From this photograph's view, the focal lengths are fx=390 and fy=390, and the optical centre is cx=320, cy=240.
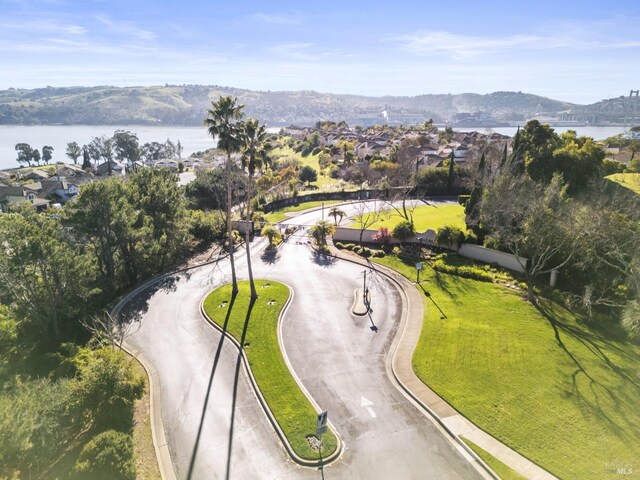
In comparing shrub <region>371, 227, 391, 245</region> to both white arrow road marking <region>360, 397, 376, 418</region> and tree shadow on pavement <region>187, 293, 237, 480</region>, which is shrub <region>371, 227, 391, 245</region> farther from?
white arrow road marking <region>360, 397, 376, 418</region>

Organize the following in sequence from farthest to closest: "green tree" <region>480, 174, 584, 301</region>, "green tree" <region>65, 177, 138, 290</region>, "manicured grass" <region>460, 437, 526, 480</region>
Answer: "green tree" <region>65, 177, 138, 290</region>
"green tree" <region>480, 174, 584, 301</region>
"manicured grass" <region>460, 437, 526, 480</region>

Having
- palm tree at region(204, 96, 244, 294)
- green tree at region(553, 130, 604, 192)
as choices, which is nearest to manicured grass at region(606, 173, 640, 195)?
green tree at region(553, 130, 604, 192)

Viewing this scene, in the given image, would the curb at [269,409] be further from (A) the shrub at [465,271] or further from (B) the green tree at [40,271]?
(A) the shrub at [465,271]

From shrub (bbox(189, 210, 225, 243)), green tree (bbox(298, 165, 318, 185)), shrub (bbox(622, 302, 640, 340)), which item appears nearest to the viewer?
shrub (bbox(622, 302, 640, 340))

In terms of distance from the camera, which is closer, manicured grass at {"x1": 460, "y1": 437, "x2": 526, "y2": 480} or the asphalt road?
manicured grass at {"x1": 460, "y1": 437, "x2": 526, "y2": 480}

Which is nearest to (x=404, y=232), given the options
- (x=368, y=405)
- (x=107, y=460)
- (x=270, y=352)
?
(x=270, y=352)

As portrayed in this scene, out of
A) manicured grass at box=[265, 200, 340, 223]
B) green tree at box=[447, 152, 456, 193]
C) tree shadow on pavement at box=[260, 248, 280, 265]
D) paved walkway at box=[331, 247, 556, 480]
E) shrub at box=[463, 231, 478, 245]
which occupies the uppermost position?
green tree at box=[447, 152, 456, 193]

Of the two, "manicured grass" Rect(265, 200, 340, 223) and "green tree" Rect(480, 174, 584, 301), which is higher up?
"green tree" Rect(480, 174, 584, 301)
